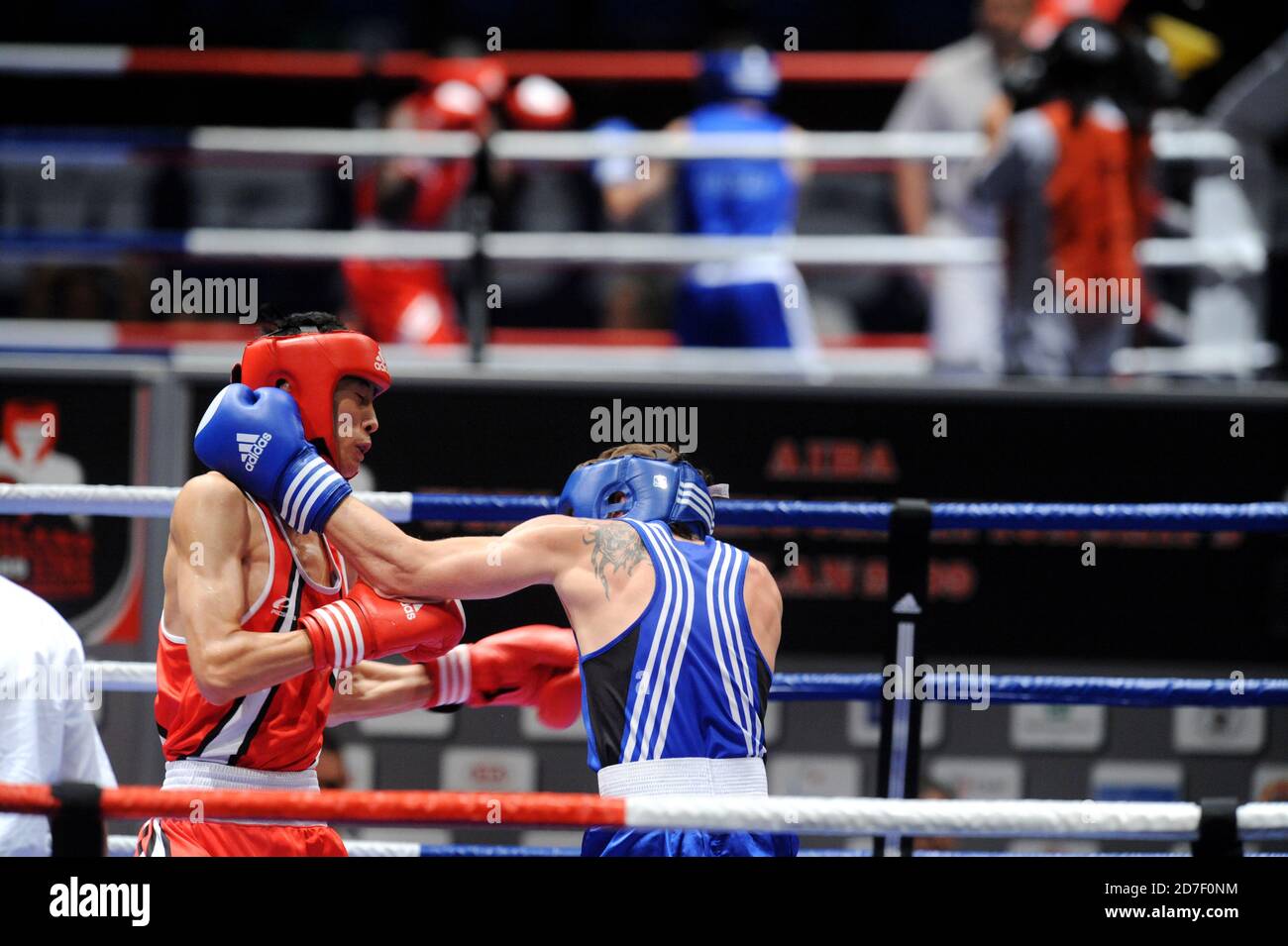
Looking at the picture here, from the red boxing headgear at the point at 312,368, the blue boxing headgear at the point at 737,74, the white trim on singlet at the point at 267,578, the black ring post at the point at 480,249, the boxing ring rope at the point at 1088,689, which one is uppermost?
the blue boxing headgear at the point at 737,74

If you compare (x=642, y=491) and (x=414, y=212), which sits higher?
(x=414, y=212)

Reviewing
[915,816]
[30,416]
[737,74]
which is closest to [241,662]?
[915,816]

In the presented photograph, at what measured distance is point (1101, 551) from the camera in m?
4.61

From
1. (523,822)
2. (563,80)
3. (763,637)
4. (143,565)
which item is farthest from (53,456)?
(563,80)

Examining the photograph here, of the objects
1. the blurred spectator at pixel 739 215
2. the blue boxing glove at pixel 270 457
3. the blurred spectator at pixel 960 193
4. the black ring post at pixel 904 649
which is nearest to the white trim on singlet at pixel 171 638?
the blue boxing glove at pixel 270 457

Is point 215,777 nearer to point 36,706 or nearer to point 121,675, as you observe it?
point 36,706

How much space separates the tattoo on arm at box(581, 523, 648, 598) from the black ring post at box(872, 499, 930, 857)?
29.4 inches

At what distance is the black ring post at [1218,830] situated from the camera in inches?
92.4

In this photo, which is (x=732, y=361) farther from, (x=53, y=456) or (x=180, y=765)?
(x=180, y=765)

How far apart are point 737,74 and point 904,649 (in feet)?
8.68

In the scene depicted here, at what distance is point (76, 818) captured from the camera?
2.22 meters

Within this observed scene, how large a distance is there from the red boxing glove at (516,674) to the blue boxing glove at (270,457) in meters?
0.55

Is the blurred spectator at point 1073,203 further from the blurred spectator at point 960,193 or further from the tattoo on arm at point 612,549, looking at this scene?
the tattoo on arm at point 612,549
